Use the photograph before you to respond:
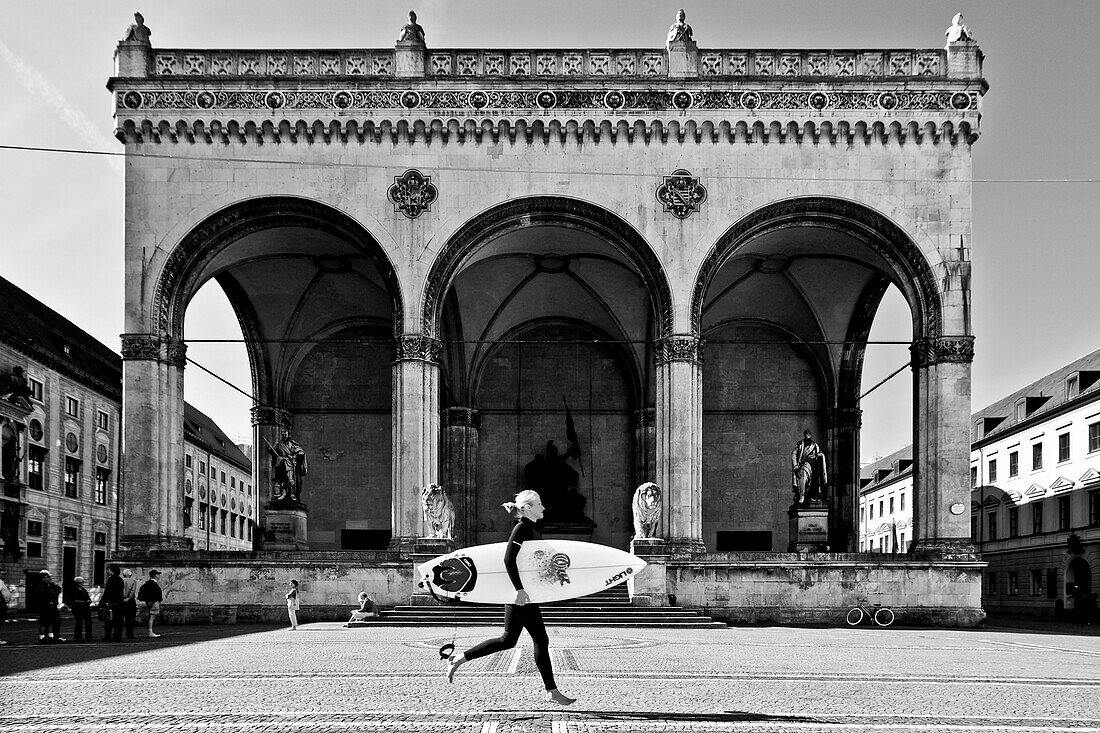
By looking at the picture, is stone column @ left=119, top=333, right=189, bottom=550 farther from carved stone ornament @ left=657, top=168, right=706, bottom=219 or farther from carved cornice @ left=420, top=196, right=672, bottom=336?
carved stone ornament @ left=657, top=168, right=706, bottom=219

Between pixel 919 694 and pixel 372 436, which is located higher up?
pixel 372 436

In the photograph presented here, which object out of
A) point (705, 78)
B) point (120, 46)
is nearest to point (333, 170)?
point (120, 46)

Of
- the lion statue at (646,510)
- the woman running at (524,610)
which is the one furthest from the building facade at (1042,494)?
the woman running at (524,610)

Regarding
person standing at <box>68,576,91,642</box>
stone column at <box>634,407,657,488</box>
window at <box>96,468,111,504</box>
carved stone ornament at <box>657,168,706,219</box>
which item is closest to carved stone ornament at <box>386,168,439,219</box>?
carved stone ornament at <box>657,168,706,219</box>

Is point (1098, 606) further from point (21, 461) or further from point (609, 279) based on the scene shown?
point (21, 461)

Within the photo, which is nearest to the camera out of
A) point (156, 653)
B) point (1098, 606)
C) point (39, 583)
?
point (156, 653)

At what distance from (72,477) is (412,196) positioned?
1263 inches

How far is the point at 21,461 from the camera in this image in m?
46.5

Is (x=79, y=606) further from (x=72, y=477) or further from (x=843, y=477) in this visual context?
(x=72, y=477)

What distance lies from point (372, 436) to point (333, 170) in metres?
11.3

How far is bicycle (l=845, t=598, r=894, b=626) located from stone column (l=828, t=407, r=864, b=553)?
830 centimetres

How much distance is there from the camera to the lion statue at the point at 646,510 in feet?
88.6

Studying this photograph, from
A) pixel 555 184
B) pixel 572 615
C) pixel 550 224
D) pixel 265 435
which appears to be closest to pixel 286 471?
pixel 265 435

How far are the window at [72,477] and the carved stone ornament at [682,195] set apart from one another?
116ft
